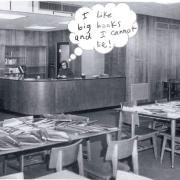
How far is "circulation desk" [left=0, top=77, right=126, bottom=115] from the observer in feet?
27.9

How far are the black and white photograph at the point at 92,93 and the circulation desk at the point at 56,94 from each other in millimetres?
26

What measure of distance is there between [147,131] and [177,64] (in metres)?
7.34

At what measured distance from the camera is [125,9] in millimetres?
7395

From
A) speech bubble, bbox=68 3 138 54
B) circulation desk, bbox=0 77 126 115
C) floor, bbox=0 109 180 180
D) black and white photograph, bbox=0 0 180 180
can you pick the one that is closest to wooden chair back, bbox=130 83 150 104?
black and white photograph, bbox=0 0 180 180

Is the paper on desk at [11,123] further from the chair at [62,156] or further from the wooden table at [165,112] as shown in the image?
the wooden table at [165,112]

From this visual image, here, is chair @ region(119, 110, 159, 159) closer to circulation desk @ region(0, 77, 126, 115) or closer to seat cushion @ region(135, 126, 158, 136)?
seat cushion @ region(135, 126, 158, 136)

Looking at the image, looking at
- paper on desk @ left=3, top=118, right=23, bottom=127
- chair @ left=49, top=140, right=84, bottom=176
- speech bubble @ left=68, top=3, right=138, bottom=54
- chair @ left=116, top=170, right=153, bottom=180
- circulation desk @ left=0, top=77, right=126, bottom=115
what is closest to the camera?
chair @ left=116, top=170, right=153, bottom=180

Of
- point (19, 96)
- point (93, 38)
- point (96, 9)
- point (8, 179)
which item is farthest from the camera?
point (19, 96)


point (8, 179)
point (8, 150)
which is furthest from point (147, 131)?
point (8, 179)

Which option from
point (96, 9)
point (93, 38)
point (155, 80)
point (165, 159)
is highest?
point (96, 9)

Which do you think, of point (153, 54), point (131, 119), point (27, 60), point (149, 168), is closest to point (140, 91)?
point (153, 54)

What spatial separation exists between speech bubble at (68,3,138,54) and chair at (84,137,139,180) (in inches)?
161

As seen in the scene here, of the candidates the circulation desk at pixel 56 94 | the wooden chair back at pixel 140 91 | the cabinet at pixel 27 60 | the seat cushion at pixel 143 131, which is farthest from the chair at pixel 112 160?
the cabinet at pixel 27 60

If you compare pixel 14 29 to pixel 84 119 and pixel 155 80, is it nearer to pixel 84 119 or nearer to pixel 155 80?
pixel 155 80
